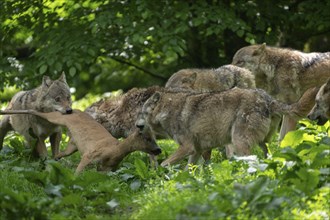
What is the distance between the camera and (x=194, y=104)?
9.29 meters

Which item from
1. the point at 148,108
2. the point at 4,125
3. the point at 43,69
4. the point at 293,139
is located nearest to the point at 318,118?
the point at 293,139

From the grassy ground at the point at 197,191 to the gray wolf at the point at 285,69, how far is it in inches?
138

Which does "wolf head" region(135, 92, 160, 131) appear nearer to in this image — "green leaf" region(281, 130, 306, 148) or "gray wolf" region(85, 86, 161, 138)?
"gray wolf" region(85, 86, 161, 138)

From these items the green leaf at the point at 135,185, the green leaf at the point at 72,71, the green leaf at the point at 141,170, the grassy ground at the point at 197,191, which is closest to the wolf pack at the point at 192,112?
the grassy ground at the point at 197,191

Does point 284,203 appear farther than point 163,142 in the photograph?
No

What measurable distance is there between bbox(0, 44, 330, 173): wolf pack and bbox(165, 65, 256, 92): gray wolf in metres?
0.02

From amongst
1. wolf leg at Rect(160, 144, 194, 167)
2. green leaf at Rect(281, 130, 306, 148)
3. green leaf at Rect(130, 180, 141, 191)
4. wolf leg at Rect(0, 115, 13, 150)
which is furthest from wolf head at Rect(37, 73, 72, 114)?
green leaf at Rect(281, 130, 306, 148)

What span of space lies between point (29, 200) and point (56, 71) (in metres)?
7.45

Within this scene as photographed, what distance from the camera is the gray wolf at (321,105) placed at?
30.0ft

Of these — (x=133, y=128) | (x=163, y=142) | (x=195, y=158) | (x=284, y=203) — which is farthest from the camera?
→ (x=163, y=142)

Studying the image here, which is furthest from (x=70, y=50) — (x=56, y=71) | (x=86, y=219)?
(x=86, y=219)

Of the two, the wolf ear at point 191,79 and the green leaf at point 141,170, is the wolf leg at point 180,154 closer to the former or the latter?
the green leaf at point 141,170

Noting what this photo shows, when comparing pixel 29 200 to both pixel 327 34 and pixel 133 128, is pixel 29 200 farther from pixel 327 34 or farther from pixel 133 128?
pixel 327 34

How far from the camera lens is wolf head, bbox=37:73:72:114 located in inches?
433
